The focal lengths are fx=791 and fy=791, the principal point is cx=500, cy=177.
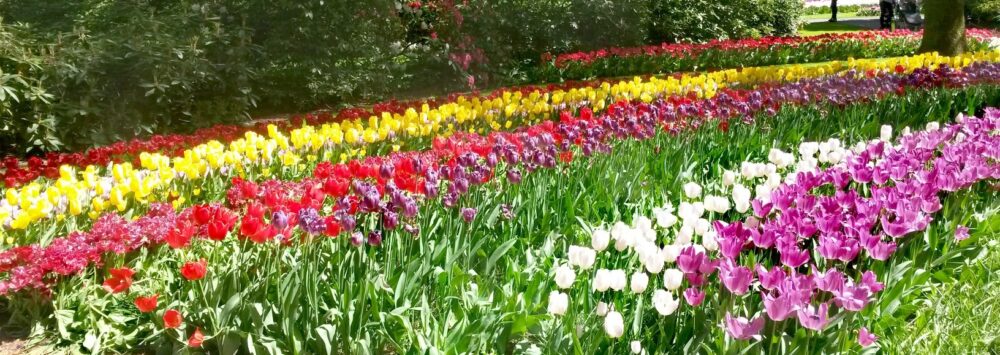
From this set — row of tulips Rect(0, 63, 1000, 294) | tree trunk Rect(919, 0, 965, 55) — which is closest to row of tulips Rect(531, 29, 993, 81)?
tree trunk Rect(919, 0, 965, 55)

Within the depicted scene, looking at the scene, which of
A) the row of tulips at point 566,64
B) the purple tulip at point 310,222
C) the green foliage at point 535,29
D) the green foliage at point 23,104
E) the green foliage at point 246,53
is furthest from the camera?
the green foliage at point 535,29

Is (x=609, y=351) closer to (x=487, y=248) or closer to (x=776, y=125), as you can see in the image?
(x=487, y=248)

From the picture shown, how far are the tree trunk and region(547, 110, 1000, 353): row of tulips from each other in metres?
Answer: 10.5

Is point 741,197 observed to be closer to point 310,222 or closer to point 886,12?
point 310,222

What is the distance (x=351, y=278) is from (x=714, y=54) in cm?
1227

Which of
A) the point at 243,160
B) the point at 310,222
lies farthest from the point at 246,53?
the point at 310,222

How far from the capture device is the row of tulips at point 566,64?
525 centimetres

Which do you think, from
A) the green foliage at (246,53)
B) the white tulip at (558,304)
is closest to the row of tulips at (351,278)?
the white tulip at (558,304)

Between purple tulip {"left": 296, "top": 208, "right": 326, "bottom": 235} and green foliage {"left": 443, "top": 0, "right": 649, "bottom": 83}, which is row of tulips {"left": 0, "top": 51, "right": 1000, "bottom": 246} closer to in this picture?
purple tulip {"left": 296, "top": 208, "right": 326, "bottom": 235}

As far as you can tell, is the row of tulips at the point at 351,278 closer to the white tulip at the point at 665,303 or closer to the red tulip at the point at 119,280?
the red tulip at the point at 119,280

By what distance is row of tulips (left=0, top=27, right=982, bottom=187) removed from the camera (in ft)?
17.2

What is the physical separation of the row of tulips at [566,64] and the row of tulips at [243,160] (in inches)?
5.6

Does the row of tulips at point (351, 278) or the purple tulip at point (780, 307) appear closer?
the purple tulip at point (780, 307)

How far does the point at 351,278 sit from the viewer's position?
259 centimetres
